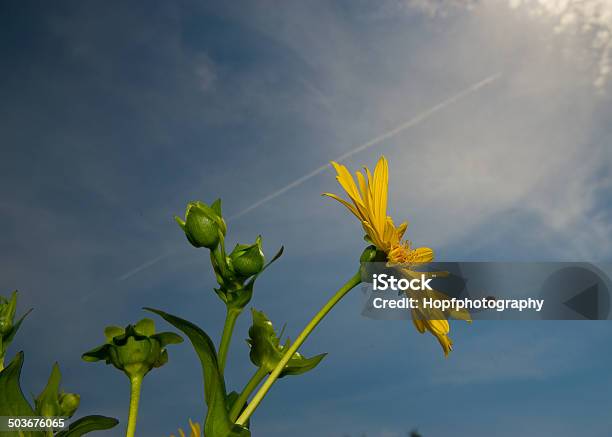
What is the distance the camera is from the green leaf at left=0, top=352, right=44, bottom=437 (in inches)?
44.9

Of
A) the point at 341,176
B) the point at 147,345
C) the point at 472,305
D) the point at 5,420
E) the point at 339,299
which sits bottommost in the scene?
the point at 5,420

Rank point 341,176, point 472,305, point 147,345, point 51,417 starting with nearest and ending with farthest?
point 147,345 → point 51,417 → point 341,176 → point 472,305

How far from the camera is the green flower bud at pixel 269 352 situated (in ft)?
3.82

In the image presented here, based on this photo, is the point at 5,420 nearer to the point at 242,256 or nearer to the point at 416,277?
the point at 242,256

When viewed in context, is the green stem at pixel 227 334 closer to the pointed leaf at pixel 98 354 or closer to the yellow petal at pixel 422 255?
the pointed leaf at pixel 98 354

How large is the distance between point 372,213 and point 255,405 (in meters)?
0.49

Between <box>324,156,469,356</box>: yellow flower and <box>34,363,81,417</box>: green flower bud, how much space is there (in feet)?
2.21

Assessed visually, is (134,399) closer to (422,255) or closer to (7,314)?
(7,314)

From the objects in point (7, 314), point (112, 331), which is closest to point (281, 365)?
point (112, 331)

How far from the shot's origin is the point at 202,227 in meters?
1.16

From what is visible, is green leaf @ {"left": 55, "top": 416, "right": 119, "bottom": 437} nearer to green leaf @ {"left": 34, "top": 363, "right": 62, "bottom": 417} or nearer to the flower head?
green leaf @ {"left": 34, "top": 363, "right": 62, "bottom": 417}

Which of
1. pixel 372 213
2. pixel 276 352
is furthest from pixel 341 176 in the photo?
pixel 276 352

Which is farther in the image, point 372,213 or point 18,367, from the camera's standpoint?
point 372,213

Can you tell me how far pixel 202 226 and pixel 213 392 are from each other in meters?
A: 0.30
